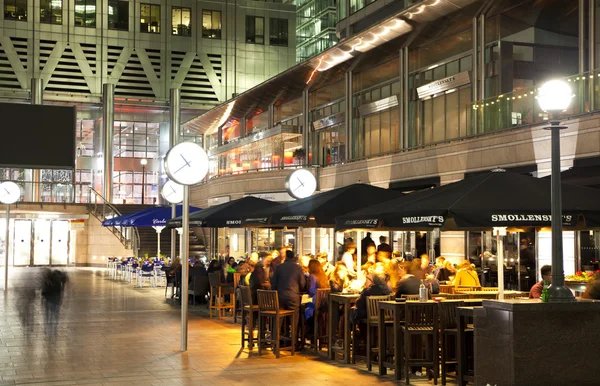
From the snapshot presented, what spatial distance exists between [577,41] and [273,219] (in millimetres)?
9105

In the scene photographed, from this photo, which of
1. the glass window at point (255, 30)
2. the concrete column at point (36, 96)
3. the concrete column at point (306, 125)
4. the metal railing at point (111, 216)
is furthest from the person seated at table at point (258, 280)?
the glass window at point (255, 30)

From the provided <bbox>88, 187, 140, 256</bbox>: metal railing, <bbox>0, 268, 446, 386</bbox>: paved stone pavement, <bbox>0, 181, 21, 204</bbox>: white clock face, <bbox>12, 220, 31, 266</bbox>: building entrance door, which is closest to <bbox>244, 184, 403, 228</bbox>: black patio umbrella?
<bbox>0, 268, 446, 386</bbox>: paved stone pavement

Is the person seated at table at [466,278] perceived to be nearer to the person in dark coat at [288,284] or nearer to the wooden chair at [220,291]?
the person in dark coat at [288,284]

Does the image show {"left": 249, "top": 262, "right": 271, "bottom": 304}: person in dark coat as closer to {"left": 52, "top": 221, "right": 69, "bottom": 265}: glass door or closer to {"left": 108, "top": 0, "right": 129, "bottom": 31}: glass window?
{"left": 52, "top": 221, "right": 69, "bottom": 265}: glass door

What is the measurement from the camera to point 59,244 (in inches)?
2032

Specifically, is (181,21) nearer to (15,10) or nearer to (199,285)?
(15,10)

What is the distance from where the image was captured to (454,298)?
12641mm

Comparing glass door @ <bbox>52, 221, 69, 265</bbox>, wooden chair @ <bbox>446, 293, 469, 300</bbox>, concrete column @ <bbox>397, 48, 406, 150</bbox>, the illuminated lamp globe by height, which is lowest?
wooden chair @ <bbox>446, 293, 469, 300</bbox>

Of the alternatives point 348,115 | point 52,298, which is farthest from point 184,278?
point 348,115

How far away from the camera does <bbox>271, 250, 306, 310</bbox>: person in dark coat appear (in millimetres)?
13938

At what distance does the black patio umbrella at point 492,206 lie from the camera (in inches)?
431

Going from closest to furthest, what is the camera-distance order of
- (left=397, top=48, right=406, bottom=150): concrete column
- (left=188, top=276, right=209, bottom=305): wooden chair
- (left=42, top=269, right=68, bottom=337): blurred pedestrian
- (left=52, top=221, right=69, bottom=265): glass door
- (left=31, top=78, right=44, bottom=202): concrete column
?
1. (left=42, top=269, right=68, bottom=337): blurred pedestrian
2. (left=188, top=276, right=209, bottom=305): wooden chair
3. (left=397, top=48, right=406, bottom=150): concrete column
4. (left=31, top=78, right=44, bottom=202): concrete column
5. (left=52, top=221, right=69, bottom=265): glass door

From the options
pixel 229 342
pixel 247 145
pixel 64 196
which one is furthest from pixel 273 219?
pixel 64 196

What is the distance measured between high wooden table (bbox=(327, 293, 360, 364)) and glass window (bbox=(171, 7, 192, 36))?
44964 mm
